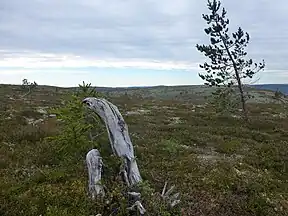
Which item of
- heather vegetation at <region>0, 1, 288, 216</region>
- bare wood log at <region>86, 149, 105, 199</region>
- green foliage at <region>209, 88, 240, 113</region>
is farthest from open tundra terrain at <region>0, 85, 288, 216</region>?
green foliage at <region>209, 88, 240, 113</region>

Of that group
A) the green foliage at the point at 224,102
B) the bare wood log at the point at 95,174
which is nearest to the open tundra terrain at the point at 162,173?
the bare wood log at the point at 95,174

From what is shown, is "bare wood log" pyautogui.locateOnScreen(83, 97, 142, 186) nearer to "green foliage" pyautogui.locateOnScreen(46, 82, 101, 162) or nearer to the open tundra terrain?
"green foliage" pyautogui.locateOnScreen(46, 82, 101, 162)

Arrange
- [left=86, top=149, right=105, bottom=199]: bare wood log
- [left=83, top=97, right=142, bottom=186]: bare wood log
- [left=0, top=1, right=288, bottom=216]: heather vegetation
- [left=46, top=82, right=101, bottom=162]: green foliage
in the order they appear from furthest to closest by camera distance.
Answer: [left=46, top=82, right=101, bottom=162]: green foliage, [left=83, top=97, right=142, bottom=186]: bare wood log, [left=86, top=149, right=105, bottom=199]: bare wood log, [left=0, top=1, right=288, bottom=216]: heather vegetation

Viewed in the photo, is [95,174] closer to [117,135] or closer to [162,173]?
[117,135]

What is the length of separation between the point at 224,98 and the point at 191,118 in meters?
3.42

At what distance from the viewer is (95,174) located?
11.0 m

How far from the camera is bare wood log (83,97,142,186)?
12.0 meters

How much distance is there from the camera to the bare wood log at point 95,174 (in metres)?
10.3

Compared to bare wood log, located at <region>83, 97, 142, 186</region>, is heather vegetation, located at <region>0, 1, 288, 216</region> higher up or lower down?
lower down

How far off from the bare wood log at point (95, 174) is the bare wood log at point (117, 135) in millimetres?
929

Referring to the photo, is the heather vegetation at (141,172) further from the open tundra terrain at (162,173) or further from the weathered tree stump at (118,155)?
the weathered tree stump at (118,155)

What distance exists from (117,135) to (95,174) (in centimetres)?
239

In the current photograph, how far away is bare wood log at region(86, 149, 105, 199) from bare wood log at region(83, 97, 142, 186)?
929 mm

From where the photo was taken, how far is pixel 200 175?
45.7ft
